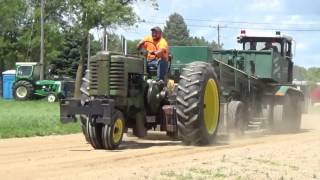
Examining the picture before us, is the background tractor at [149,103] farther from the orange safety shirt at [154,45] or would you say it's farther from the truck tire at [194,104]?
the orange safety shirt at [154,45]

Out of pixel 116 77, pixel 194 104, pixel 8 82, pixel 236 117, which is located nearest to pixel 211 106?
pixel 194 104

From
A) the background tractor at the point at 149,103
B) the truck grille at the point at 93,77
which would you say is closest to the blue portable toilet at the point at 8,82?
the background tractor at the point at 149,103

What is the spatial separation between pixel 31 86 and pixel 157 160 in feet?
124

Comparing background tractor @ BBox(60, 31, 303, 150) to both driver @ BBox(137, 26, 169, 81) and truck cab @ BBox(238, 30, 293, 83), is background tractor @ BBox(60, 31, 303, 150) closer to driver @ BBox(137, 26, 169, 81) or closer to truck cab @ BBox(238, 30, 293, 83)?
driver @ BBox(137, 26, 169, 81)

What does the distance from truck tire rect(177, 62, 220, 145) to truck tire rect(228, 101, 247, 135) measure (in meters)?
3.29

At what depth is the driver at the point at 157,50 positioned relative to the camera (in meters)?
13.9

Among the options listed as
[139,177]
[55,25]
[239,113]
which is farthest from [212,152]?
[55,25]

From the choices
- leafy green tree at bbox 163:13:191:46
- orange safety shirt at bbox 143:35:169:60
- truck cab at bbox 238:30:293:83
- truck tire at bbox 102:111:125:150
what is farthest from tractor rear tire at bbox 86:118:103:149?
leafy green tree at bbox 163:13:191:46

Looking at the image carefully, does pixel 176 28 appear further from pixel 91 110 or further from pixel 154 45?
pixel 91 110

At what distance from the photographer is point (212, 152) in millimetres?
12766

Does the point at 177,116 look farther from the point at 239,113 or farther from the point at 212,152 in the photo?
the point at 239,113

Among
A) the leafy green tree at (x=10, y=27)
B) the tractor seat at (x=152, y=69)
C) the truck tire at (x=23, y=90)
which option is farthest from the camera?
the leafy green tree at (x=10, y=27)

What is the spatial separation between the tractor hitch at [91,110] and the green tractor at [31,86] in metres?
34.1

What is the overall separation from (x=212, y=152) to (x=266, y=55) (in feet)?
24.1
